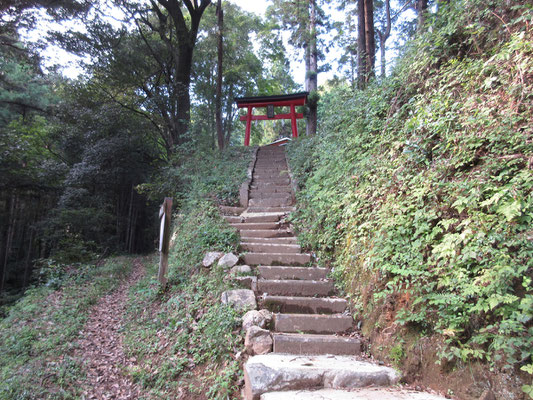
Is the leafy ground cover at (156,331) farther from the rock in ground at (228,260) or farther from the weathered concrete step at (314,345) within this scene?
the weathered concrete step at (314,345)

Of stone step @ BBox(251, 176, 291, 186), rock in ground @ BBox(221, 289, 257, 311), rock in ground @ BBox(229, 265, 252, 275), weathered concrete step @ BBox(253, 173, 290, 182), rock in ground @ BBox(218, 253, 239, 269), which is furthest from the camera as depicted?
weathered concrete step @ BBox(253, 173, 290, 182)

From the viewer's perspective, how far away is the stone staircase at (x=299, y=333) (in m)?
2.42

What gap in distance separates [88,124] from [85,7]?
167 inches

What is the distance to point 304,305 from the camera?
3.69 m

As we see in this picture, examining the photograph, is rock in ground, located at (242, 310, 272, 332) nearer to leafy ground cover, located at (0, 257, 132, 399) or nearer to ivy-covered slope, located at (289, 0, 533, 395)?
ivy-covered slope, located at (289, 0, 533, 395)

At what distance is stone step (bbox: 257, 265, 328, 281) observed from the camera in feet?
14.2

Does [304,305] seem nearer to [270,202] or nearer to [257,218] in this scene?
[257,218]

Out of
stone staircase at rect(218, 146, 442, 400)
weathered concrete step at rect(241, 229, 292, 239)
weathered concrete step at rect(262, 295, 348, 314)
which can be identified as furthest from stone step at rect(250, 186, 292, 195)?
weathered concrete step at rect(262, 295, 348, 314)

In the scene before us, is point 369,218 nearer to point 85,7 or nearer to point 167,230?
point 167,230

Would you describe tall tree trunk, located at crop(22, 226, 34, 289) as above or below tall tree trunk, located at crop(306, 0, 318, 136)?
below

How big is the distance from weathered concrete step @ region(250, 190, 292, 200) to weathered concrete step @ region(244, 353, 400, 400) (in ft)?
17.1

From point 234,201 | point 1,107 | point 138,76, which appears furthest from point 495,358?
point 1,107

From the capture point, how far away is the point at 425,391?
7.68 ft

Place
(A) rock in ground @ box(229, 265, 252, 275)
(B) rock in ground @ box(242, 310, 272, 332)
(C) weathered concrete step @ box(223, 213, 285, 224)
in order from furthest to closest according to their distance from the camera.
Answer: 1. (C) weathered concrete step @ box(223, 213, 285, 224)
2. (A) rock in ground @ box(229, 265, 252, 275)
3. (B) rock in ground @ box(242, 310, 272, 332)
